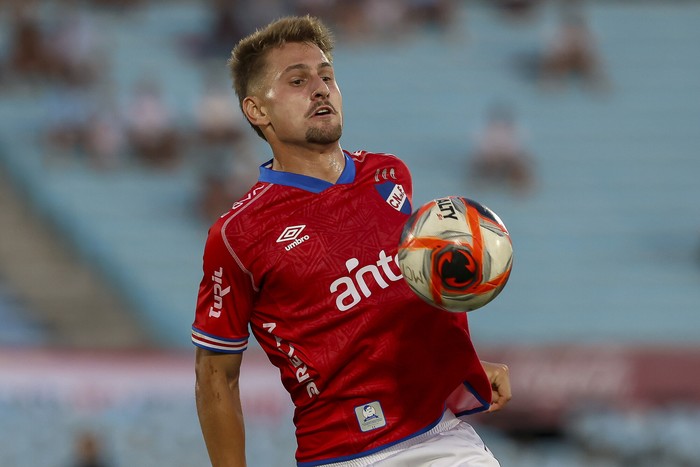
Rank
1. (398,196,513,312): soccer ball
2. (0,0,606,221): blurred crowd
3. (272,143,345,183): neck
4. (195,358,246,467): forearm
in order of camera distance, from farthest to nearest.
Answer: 1. (0,0,606,221): blurred crowd
2. (272,143,345,183): neck
3. (195,358,246,467): forearm
4. (398,196,513,312): soccer ball

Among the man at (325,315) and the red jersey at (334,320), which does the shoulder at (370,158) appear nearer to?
the man at (325,315)

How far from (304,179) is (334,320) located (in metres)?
0.54

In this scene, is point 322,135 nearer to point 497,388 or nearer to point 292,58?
point 292,58

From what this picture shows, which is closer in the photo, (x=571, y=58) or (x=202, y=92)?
(x=202, y=92)

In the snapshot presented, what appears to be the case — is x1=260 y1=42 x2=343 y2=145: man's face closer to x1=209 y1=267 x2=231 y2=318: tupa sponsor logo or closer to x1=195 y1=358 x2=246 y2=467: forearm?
x1=209 y1=267 x2=231 y2=318: tupa sponsor logo

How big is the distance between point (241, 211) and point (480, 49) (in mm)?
14715

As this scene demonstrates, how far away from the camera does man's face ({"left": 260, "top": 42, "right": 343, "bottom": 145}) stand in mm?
4598

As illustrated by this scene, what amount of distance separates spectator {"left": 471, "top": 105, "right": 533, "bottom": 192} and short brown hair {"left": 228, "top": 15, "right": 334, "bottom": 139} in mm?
11010

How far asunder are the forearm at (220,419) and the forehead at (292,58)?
43.6 inches

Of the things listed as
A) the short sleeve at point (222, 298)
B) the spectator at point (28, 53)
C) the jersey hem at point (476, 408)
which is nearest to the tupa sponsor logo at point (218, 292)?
the short sleeve at point (222, 298)

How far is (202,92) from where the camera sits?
1636 cm

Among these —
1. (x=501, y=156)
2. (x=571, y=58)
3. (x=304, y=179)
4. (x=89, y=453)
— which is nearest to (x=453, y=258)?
(x=304, y=179)

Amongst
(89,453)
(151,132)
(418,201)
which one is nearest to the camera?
(89,453)

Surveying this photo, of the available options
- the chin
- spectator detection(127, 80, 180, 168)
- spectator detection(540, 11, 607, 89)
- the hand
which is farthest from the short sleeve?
spectator detection(540, 11, 607, 89)
